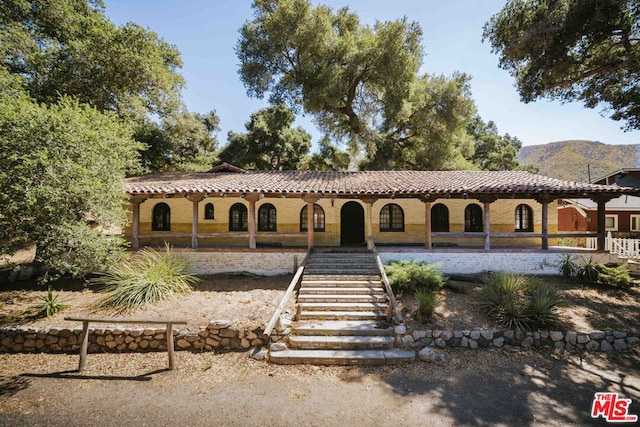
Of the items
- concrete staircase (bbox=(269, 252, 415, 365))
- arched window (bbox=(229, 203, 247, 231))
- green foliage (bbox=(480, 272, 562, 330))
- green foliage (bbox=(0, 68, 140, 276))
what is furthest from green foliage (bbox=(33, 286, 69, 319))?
green foliage (bbox=(480, 272, 562, 330))

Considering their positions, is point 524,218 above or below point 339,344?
above

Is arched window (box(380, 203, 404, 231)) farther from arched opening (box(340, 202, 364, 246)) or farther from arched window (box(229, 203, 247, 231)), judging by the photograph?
arched window (box(229, 203, 247, 231))

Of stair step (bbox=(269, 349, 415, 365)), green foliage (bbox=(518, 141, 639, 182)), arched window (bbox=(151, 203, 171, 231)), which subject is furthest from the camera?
green foliage (bbox=(518, 141, 639, 182))

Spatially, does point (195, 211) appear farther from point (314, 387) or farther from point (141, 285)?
point (314, 387)

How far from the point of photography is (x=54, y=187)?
7.15 m

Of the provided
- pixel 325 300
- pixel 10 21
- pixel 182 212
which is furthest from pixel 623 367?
pixel 10 21

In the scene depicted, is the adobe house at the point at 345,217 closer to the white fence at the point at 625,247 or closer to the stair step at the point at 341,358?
the white fence at the point at 625,247

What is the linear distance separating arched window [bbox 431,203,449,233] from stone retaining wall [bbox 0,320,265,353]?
1052cm

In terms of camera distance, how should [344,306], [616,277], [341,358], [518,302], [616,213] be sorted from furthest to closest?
[616,213] → [616,277] → [344,306] → [518,302] → [341,358]

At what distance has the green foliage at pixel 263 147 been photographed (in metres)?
28.5

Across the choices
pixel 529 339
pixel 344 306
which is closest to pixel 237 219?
pixel 344 306

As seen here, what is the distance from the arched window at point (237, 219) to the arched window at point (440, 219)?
31.7 ft

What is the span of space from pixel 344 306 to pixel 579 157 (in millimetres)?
96647

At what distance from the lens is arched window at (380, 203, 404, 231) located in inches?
546
